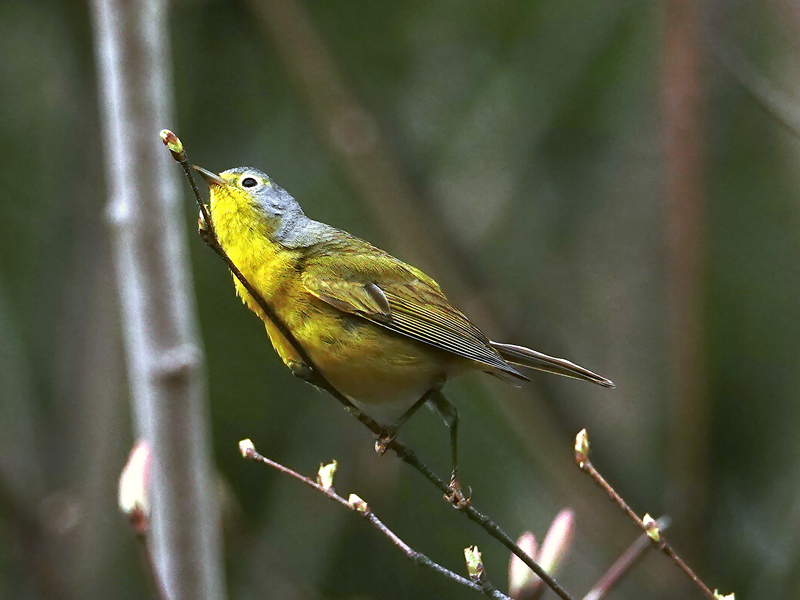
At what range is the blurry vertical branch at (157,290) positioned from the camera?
2.25 m

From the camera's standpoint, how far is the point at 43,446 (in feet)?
15.3

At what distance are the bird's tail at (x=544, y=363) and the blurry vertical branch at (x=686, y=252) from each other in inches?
40.4

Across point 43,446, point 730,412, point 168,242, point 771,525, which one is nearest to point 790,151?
point 730,412

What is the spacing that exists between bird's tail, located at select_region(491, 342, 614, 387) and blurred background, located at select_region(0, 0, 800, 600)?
1.04 meters

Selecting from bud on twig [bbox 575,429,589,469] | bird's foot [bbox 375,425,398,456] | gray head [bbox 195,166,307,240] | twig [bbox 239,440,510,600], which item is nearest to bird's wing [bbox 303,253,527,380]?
gray head [bbox 195,166,307,240]

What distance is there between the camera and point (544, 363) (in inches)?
105

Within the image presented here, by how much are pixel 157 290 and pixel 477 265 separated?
2.06m

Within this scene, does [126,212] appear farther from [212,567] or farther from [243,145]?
[243,145]

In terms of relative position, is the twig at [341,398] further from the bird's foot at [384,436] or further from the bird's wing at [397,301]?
the bird's wing at [397,301]

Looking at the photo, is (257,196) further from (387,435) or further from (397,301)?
(387,435)

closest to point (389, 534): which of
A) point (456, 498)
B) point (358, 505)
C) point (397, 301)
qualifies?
point (358, 505)

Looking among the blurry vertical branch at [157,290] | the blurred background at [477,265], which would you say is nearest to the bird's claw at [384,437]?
the blurry vertical branch at [157,290]

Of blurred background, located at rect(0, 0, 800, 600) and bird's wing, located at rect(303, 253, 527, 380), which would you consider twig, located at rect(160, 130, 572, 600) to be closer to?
bird's wing, located at rect(303, 253, 527, 380)

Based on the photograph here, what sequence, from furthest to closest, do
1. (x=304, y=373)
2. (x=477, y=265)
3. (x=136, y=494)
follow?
(x=477, y=265), (x=304, y=373), (x=136, y=494)
